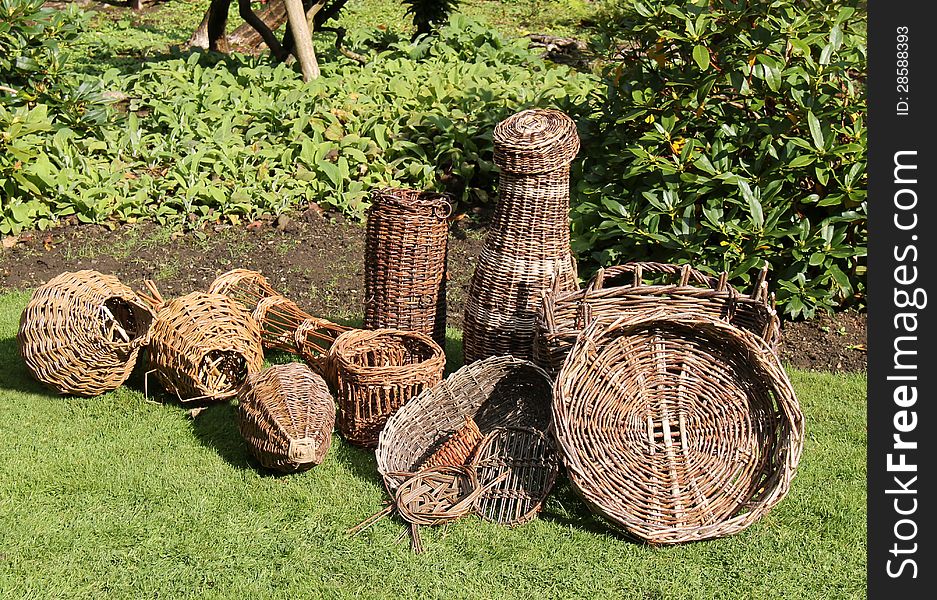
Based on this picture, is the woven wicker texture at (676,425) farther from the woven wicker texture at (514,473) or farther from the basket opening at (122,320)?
the basket opening at (122,320)

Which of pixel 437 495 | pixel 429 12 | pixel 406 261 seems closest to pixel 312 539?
pixel 437 495

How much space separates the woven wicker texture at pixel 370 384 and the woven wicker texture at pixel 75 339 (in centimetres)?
99

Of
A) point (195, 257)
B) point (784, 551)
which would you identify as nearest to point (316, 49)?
point (195, 257)

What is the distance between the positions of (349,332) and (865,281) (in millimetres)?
2854

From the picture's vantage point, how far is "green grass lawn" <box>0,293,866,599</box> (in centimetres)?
332

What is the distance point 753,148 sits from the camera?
5.14 m

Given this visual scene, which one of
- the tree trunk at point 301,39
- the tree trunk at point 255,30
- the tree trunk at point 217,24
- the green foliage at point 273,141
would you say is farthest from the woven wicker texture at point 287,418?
the tree trunk at point 255,30

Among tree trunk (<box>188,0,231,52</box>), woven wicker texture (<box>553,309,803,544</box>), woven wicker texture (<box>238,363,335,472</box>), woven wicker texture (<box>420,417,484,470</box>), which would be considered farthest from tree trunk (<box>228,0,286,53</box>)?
woven wicker texture (<box>553,309,803,544</box>)

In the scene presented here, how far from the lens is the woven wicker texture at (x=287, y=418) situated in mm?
3797

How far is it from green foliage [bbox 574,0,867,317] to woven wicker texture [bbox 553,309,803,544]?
129 cm

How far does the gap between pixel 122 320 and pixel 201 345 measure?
78 centimetres

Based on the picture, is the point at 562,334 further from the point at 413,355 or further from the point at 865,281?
the point at 865,281

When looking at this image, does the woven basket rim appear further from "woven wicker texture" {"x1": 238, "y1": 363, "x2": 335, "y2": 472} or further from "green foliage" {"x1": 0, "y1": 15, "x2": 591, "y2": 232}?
"green foliage" {"x1": 0, "y1": 15, "x2": 591, "y2": 232}

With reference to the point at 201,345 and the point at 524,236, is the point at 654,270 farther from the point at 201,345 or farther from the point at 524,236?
the point at 201,345
